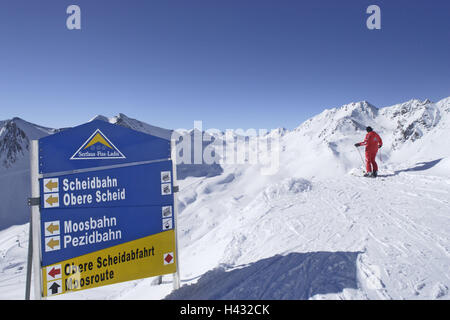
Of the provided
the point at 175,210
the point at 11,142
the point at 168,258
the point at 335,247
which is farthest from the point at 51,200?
the point at 11,142

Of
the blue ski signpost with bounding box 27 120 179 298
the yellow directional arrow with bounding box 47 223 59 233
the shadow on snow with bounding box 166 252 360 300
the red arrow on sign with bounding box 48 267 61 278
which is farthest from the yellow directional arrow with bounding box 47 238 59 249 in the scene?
the shadow on snow with bounding box 166 252 360 300

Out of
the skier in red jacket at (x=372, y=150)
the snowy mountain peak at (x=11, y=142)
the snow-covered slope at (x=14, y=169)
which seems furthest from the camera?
the snowy mountain peak at (x=11, y=142)

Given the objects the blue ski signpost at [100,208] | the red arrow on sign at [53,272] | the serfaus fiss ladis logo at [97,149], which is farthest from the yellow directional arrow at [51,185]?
the red arrow on sign at [53,272]

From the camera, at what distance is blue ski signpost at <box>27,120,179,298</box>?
3328 millimetres

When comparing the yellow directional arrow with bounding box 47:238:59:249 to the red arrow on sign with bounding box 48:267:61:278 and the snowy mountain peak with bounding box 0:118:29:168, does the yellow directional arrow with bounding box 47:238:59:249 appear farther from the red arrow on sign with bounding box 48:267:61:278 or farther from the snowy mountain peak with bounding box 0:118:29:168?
the snowy mountain peak with bounding box 0:118:29:168

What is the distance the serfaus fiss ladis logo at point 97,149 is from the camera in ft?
11.6

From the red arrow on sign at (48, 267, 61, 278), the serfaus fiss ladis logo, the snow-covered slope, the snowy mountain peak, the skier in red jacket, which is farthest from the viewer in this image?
the snowy mountain peak

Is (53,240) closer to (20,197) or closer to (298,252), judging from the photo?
(298,252)

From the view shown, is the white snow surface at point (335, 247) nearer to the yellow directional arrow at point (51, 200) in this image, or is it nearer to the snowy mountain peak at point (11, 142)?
the yellow directional arrow at point (51, 200)

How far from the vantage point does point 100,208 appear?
366 centimetres

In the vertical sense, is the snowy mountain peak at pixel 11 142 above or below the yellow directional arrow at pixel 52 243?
above

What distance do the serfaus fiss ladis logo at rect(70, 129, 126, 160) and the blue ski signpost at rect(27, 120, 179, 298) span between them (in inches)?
0.5

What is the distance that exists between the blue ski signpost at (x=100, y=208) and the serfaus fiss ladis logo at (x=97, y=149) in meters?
0.01

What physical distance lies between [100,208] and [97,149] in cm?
92
